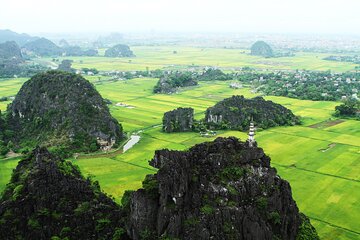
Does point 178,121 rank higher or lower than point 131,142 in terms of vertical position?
higher

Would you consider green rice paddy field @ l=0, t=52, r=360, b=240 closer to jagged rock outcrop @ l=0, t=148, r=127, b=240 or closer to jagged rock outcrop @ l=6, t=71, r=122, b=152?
jagged rock outcrop @ l=6, t=71, r=122, b=152

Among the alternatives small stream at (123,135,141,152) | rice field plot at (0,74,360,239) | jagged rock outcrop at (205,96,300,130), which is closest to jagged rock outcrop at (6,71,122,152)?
small stream at (123,135,141,152)

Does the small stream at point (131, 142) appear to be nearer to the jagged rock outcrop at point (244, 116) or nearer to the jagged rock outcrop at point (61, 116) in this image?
the jagged rock outcrop at point (61, 116)

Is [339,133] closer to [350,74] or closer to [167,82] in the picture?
[167,82]

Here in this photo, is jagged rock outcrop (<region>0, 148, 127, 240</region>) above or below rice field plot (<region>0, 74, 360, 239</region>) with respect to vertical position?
above

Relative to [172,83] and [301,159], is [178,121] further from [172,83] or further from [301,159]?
[172,83]

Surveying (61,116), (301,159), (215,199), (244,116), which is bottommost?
(301,159)

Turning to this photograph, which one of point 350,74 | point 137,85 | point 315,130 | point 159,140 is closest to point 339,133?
point 315,130

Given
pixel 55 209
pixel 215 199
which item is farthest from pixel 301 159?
pixel 55 209
